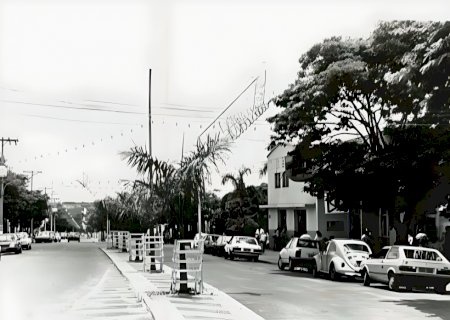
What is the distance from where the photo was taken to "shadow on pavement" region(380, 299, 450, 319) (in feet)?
48.1

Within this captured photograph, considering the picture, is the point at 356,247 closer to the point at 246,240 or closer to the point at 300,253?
the point at 300,253

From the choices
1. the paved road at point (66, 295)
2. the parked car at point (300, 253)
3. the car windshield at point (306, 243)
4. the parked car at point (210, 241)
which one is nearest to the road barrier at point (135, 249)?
the paved road at point (66, 295)

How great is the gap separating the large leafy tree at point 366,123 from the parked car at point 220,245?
1263cm

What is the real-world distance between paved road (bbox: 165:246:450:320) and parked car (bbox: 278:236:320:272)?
2996 millimetres

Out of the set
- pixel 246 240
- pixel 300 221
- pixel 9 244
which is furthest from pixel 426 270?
pixel 9 244

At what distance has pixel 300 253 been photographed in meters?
28.4

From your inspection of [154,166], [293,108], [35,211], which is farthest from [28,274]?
[35,211]

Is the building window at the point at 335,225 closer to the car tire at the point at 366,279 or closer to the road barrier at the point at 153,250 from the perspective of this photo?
the road barrier at the point at 153,250

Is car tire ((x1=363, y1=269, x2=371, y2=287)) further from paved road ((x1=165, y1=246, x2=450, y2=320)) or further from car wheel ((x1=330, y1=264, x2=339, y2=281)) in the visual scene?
car wheel ((x1=330, y1=264, x2=339, y2=281))

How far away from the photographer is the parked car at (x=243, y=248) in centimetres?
3747

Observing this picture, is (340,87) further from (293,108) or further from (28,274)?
(28,274)

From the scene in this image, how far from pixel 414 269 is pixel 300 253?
885cm

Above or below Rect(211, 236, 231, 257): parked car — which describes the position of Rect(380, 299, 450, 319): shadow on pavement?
below

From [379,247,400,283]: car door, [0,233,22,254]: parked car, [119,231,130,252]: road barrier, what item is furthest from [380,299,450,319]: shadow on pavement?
[0,233,22,254]: parked car
